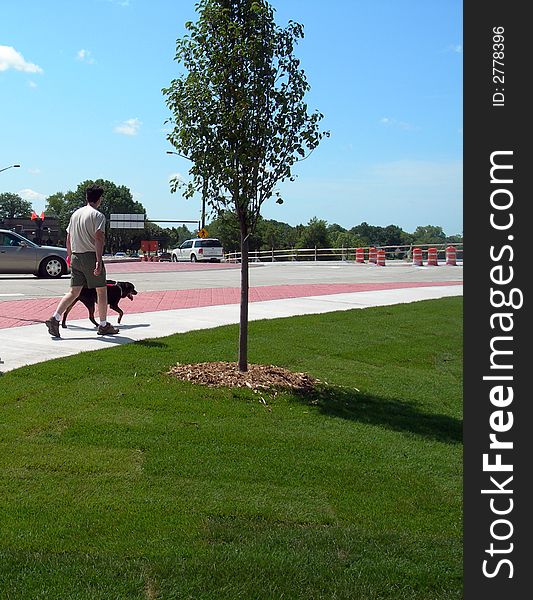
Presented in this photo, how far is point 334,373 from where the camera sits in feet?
29.2

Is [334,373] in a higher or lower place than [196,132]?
lower

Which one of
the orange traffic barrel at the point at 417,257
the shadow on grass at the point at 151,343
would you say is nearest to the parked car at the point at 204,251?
the orange traffic barrel at the point at 417,257

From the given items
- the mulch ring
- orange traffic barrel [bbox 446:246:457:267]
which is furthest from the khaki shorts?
orange traffic barrel [bbox 446:246:457:267]

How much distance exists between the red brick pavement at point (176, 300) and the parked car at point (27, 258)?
5.47m

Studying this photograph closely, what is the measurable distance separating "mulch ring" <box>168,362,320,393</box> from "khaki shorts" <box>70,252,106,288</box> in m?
2.03

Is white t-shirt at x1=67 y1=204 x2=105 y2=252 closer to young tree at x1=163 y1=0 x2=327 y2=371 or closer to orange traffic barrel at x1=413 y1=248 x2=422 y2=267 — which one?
young tree at x1=163 y1=0 x2=327 y2=371

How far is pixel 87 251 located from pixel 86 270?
227 mm

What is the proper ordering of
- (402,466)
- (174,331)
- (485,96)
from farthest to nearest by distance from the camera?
(174,331) < (402,466) < (485,96)

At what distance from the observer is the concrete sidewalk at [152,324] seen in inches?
356

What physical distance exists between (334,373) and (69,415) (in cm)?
345

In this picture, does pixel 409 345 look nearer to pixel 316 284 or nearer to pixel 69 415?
pixel 69 415

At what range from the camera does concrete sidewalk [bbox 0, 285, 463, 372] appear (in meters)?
9.03

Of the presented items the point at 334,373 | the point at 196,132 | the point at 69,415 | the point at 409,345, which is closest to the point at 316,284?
the point at 409,345

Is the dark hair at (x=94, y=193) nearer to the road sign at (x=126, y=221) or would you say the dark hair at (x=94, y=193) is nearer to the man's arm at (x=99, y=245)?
the man's arm at (x=99, y=245)
